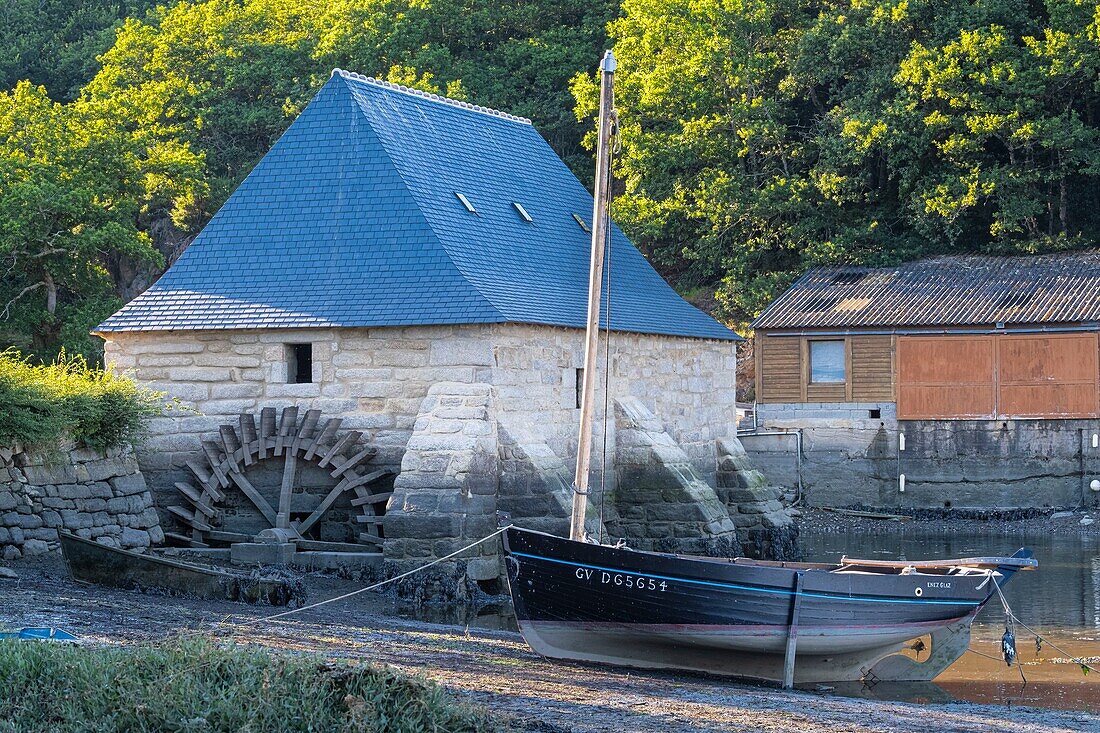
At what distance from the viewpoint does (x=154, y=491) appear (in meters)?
19.3

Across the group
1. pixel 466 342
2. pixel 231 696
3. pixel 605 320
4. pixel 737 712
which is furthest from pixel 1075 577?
pixel 231 696

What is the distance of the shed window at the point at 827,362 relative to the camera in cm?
3225

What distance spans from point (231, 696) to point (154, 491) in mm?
11953

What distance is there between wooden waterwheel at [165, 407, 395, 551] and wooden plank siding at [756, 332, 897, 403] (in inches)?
622

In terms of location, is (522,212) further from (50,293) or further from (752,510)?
(50,293)

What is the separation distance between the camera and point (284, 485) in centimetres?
1883

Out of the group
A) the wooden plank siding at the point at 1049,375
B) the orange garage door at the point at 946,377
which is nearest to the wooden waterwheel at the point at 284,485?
the orange garage door at the point at 946,377

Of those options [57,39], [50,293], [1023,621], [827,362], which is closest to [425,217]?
[1023,621]

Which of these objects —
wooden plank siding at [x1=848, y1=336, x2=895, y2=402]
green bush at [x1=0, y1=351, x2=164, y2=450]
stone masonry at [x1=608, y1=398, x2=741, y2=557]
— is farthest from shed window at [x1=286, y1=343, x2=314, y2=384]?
wooden plank siding at [x1=848, y1=336, x2=895, y2=402]

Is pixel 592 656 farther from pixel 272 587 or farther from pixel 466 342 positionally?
pixel 466 342

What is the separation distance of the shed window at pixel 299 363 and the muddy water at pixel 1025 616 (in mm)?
8904

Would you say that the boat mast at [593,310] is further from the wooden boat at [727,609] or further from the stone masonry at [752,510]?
the stone masonry at [752,510]

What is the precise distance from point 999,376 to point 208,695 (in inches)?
1005

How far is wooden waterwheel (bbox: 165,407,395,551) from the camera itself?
18.5 metres
